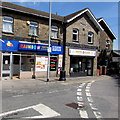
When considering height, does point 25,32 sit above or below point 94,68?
above

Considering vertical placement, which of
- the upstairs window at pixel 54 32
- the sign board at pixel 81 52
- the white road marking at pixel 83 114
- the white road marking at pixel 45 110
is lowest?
the white road marking at pixel 83 114

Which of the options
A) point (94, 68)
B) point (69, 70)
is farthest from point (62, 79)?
point (94, 68)

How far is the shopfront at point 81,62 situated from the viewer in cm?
1675

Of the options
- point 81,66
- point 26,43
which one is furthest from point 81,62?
point 26,43

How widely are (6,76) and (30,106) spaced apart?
7.78 metres

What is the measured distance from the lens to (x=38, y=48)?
13969mm

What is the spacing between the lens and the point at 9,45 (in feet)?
40.3

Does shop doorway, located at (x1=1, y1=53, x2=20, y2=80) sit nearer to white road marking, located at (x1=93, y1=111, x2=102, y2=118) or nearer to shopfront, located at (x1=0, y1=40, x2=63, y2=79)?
shopfront, located at (x1=0, y1=40, x2=63, y2=79)

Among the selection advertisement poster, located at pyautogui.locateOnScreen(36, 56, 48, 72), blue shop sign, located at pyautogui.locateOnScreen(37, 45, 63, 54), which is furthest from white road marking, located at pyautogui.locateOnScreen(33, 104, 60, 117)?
blue shop sign, located at pyautogui.locateOnScreen(37, 45, 63, 54)

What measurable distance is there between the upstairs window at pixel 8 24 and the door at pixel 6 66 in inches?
92.3

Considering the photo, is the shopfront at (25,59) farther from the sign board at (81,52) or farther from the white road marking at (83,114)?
the white road marking at (83,114)

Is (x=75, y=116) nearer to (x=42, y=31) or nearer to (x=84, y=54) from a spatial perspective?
(x=42, y=31)

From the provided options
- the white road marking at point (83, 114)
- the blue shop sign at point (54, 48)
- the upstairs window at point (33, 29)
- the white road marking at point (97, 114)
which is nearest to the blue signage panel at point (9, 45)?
the upstairs window at point (33, 29)

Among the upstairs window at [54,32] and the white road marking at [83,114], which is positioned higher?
the upstairs window at [54,32]
